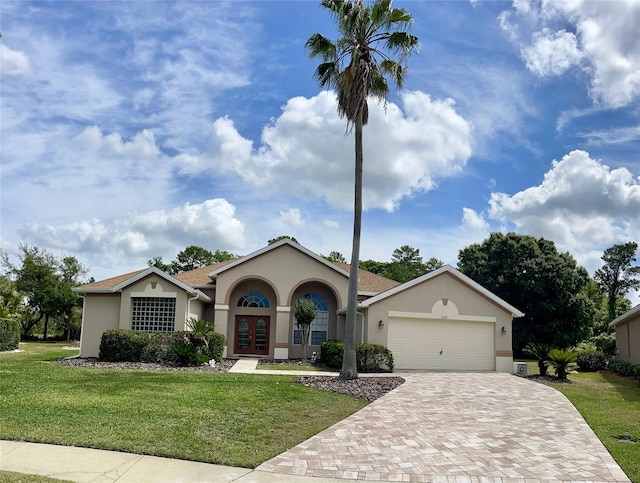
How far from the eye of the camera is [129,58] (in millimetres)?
16078

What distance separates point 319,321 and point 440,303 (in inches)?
261

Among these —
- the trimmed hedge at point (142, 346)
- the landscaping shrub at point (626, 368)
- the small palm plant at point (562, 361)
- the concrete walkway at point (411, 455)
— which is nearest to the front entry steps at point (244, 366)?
the trimmed hedge at point (142, 346)

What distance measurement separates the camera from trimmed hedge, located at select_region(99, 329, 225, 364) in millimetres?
21406

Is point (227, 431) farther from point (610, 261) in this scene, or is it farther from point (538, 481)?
point (610, 261)

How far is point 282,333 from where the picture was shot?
82.9ft

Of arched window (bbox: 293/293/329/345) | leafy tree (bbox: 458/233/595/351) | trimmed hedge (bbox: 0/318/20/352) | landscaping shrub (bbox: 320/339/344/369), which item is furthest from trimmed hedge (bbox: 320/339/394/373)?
leafy tree (bbox: 458/233/595/351)

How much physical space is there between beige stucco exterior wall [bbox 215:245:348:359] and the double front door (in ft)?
1.61

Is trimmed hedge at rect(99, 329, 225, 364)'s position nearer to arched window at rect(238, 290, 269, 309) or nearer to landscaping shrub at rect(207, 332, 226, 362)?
landscaping shrub at rect(207, 332, 226, 362)

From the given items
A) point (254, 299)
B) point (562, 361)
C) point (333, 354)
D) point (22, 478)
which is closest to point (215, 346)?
point (254, 299)

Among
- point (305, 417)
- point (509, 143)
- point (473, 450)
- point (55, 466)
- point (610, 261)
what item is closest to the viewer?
point (55, 466)

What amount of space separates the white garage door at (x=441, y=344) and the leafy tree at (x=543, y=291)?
49.9 ft

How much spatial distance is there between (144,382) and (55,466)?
25.4ft

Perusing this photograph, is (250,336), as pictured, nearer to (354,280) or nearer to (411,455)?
(354,280)

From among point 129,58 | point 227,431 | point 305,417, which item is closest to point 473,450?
point 305,417
